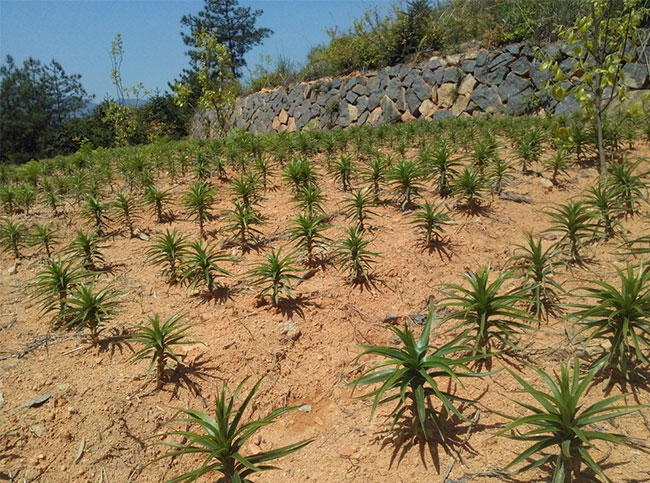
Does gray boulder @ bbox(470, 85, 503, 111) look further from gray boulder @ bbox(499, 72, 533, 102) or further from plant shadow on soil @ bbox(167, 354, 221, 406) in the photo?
plant shadow on soil @ bbox(167, 354, 221, 406)

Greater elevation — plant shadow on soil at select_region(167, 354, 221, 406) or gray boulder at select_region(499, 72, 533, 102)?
gray boulder at select_region(499, 72, 533, 102)

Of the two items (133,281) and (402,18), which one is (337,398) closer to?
(133,281)

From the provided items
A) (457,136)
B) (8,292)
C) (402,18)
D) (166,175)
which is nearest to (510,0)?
(402,18)

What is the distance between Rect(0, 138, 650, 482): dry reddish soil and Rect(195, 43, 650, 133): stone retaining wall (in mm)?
6627

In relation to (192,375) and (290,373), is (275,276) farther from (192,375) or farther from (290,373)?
(192,375)

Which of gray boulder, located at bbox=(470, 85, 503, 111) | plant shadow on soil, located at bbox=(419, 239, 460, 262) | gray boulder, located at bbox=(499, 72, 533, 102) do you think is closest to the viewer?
plant shadow on soil, located at bbox=(419, 239, 460, 262)

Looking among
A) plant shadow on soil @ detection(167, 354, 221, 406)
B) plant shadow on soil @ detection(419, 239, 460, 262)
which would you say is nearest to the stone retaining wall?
plant shadow on soil @ detection(419, 239, 460, 262)

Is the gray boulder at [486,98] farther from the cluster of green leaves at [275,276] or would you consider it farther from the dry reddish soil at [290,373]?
the cluster of green leaves at [275,276]

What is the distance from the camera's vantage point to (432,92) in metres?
12.7

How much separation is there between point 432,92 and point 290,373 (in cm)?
1190

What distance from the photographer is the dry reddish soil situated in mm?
1921

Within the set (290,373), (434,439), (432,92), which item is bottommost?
(434,439)

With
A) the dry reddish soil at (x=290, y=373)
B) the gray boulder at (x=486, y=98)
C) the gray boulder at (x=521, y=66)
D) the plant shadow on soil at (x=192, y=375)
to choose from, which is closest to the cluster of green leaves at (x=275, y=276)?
the dry reddish soil at (x=290, y=373)

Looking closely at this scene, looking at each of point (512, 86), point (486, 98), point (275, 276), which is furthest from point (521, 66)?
point (275, 276)
